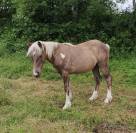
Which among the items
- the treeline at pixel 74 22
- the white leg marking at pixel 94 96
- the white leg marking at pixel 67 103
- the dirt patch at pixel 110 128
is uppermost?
the treeline at pixel 74 22

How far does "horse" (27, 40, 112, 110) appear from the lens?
825 centimetres

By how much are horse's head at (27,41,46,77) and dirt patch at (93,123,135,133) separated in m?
1.88

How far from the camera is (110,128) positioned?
698 cm

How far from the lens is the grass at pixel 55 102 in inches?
279

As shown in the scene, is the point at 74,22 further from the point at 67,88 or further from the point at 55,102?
the point at 67,88

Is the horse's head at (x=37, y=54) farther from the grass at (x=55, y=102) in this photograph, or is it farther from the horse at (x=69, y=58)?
the grass at (x=55, y=102)

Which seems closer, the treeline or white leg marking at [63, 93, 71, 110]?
white leg marking at [63, 93, 71, 110]

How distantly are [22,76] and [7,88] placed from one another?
70.0 inches

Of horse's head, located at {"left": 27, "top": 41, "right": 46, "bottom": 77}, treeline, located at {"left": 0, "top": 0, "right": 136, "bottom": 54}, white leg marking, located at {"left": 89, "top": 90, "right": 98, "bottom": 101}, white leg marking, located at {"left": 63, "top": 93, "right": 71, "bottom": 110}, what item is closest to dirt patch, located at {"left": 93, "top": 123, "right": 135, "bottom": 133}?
white leg marking, located at {"left": 63, "top": 93, "right": 71, "bottom": 110}

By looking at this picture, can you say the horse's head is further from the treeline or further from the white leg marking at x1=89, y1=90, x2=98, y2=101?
the treeline

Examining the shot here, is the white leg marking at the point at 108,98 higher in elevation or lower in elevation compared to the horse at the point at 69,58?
lower

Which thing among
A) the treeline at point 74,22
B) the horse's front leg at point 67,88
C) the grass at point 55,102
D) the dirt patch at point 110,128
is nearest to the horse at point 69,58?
the horse's front leg at point 67,88

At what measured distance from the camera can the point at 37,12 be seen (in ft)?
49.8

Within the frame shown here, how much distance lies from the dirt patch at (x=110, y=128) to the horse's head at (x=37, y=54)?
188cm
